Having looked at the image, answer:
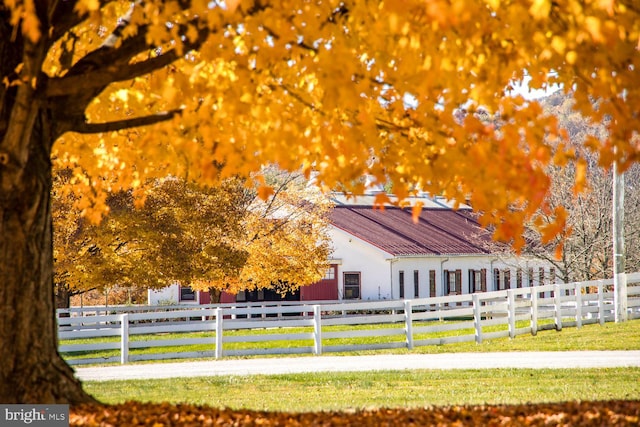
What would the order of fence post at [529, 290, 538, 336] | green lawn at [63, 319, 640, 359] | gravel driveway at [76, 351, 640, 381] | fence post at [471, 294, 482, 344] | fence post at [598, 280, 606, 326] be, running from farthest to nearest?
fence post at [598, 280, 606, 326] < fence post at [529, 290, 538, 336] < fence post at [471, 294, 482, 344] < green lawn at [63, 319, 640, 359] < gravel driveway at [76, 351, 640, 381]

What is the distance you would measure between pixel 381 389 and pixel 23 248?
23.2ft

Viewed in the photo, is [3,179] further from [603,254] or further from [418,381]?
[603,254]

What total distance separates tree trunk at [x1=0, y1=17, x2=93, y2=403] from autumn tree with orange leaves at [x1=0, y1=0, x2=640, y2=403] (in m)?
0.01

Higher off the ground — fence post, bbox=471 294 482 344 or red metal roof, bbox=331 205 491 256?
red metal roof, bbox=331 205 491 256

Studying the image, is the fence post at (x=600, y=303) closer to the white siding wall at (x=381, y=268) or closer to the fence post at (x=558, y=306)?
the fence post at (x=558, y=306)

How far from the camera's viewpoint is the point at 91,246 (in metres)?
26.0

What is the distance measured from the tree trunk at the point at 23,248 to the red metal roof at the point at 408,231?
3392cm

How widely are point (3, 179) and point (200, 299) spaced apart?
112 ft

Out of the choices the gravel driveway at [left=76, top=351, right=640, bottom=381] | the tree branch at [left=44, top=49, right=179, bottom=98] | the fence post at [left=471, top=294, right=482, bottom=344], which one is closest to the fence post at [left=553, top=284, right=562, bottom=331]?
the fence post at [left=471, top=294, right=482, bottom=344]

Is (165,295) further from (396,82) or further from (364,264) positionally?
(396,82)

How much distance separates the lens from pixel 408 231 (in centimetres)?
4631

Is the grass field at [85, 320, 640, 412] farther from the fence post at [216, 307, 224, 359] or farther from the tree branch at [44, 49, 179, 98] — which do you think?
the fence post at [216, 307, 224, 359]

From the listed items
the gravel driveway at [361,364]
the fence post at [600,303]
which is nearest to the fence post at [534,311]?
the fence post at [600,303]

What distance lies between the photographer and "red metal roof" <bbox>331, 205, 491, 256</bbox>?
42906mm
